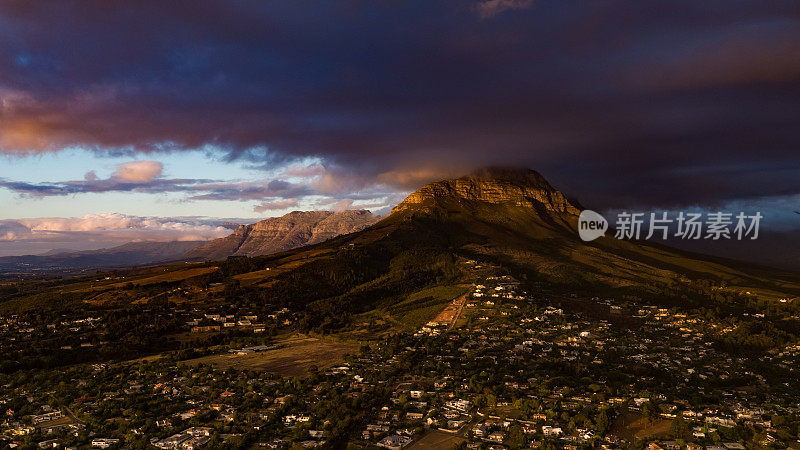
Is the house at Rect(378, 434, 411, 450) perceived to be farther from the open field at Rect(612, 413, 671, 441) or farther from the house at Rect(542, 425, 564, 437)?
the open field at Rect(612, 413, 671, 441)

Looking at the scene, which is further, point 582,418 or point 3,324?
point 3,324

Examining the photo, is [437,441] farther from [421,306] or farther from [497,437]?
[421,306]

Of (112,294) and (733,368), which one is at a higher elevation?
(112,294)

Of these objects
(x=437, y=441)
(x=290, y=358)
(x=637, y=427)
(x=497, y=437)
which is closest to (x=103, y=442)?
(x=437, y=441)

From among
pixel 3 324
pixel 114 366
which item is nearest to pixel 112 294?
pixel 3 324

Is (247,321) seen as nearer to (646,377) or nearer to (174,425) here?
(174,425)
